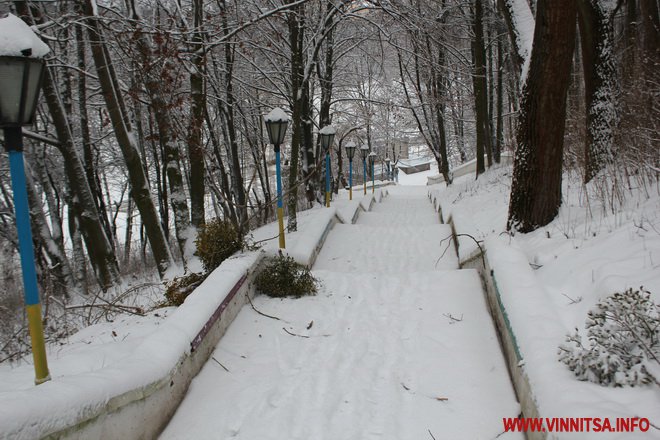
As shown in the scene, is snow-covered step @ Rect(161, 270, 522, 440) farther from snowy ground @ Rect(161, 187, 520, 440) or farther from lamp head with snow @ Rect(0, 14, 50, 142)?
lamp head with snow @ Rect(0, 14, 50, 142)

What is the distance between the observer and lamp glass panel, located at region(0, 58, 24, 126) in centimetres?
276

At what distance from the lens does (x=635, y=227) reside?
157 inches

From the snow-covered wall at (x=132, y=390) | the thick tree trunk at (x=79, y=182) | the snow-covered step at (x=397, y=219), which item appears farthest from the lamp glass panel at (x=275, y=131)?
the snow-covered step at (x=397, y=219)

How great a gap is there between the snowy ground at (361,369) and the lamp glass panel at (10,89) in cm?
235

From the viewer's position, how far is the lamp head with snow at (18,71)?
276cm

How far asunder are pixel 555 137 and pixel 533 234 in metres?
1.22

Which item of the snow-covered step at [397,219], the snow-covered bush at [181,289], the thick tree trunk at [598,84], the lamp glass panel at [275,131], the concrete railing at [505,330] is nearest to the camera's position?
the concrete railing at [505,330]

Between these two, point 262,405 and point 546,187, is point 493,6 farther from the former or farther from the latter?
point 262,405

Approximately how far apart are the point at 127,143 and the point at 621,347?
8.52m

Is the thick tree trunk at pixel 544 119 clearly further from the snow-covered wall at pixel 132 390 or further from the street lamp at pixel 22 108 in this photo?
the street lamp at pixel 22 108

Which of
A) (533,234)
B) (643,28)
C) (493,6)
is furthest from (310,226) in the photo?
(493,6)

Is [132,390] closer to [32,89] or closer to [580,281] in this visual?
[32,89]

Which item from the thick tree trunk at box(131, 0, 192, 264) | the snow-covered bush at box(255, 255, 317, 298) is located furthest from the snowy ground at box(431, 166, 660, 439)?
the thick tree trunk at box(131, 0, 192, 264)

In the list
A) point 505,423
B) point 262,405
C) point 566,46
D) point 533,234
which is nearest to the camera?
point 505,423
